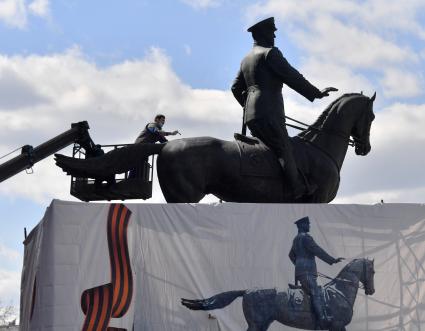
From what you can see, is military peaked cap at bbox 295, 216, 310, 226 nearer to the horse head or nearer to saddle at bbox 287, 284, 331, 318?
saddle at bbox 287, 284, 331, 318

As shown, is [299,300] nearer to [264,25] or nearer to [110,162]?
[110,162]

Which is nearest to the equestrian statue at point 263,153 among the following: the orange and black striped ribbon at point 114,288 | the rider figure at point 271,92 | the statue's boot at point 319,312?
the rider figure at point 271,92

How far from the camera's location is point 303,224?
14852mm

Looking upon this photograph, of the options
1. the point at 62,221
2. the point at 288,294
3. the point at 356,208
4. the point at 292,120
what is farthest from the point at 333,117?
the point at 62,221

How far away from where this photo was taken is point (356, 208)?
15.1m

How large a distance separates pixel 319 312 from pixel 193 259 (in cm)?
191

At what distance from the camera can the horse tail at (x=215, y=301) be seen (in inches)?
563

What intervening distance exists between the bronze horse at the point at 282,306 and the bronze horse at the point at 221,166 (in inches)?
73.2

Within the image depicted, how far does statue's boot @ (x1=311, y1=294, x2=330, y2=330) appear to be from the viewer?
14.4 m

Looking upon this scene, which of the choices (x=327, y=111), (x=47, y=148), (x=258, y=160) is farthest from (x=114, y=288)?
(x=327, y=111)

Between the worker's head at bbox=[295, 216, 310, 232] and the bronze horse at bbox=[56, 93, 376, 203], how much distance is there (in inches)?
41.5

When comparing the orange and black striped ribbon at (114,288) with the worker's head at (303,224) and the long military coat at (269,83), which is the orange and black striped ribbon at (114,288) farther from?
the long military coat at (269,83)

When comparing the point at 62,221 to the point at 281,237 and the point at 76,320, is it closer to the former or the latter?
the point at 76,320

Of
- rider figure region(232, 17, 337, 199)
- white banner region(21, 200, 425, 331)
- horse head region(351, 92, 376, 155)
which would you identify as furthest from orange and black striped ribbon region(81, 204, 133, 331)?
horse head region(351, 92, 376, 155)
